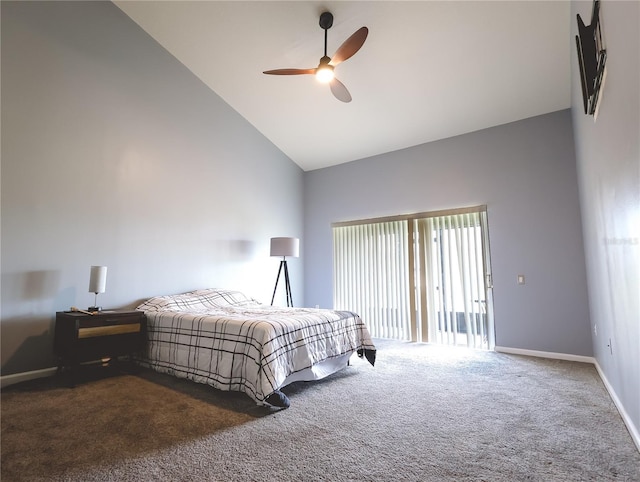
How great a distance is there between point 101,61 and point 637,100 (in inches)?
172

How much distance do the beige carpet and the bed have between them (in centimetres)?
13

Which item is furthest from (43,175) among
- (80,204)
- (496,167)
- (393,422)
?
(496,167)

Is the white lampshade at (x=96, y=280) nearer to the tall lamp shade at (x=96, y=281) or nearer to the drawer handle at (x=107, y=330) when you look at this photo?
the tall lamp shade at (x=96, y=281)

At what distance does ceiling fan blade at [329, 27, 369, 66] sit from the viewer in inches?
100

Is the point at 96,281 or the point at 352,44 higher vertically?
the point at 352,44

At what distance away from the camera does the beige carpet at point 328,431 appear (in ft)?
5.01

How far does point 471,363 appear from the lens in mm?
3473

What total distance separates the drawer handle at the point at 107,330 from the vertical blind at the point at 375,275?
3167mm

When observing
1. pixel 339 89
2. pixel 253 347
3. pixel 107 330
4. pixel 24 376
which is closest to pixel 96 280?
pixel 107 330

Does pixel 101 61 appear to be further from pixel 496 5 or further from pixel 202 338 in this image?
pixel 496 5

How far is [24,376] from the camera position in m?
2.79

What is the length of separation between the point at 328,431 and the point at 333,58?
2.88m

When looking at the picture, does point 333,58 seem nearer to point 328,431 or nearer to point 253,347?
point 253,347

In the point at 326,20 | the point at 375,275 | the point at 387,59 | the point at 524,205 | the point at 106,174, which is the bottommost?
the point at 375,275
